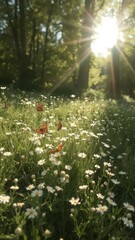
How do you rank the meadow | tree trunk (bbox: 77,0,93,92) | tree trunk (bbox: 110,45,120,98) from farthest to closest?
1. tree trunk (bbox: 110,45,120,98)
2. tree trunk (bbox: 77,0,93,92)
3. the meadow

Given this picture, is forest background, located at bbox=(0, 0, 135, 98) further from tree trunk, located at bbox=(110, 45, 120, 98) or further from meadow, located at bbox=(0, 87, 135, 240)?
meadow, located at bbox=(0, 87, 135, 240)

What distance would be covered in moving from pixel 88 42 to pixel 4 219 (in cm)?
2378

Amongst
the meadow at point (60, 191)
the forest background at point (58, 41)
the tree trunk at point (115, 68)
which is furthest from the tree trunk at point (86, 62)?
the meadow at point (60, 191)

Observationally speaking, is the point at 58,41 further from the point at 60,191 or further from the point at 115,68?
the point at 60,191

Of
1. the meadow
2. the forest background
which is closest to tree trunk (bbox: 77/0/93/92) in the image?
the forest background

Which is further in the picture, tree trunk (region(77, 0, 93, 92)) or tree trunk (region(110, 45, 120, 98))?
tree trunk (region(110, 45, 120, 98))

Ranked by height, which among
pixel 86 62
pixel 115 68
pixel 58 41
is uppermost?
pixel 58 41

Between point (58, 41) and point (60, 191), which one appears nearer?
point (60, 191)

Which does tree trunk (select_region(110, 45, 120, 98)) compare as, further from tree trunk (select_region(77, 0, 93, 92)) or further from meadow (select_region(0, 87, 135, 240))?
meadow (select_region(0, 87, 135, 240))

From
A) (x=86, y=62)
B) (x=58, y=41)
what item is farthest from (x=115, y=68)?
(x=58, y=41)

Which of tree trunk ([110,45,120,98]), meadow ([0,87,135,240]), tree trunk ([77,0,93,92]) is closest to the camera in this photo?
meadow ([0,87,135,240])

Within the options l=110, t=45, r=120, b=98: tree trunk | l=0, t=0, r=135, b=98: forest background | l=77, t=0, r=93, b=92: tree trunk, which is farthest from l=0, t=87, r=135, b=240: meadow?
l=110, t=45, r=120, b=98: tree trunk

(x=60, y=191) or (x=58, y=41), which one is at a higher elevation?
(x=58, y=41)

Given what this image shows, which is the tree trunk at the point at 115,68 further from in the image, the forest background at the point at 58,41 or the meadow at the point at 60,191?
the meadow at the point at 60,191
